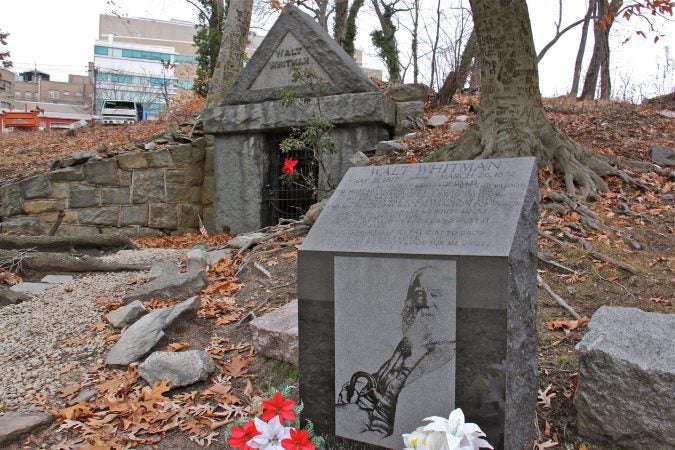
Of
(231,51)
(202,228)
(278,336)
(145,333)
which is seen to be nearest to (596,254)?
(278,336)

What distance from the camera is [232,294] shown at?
5039mm

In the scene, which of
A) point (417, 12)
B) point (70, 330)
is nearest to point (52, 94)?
point (417, 12)

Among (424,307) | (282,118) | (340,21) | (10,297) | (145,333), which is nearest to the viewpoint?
(424,307)

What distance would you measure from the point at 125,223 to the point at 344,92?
14.5 feet

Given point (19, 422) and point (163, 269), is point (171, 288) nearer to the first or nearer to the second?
point (163, 269)

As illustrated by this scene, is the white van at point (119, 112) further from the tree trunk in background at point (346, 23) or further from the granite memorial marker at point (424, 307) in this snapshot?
the granite memorial marker at point (424, 307)

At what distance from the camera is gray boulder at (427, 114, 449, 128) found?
28.8 ft

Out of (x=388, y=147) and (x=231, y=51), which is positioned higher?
(x=231, y=51)

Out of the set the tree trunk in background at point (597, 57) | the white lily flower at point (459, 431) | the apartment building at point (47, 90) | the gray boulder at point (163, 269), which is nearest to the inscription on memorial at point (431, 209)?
the white lily flower at point (459, 431)

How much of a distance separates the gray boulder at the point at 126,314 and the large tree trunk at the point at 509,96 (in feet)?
12.2

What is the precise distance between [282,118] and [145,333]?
4657 mm

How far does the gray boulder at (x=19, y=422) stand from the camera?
10.2 feet

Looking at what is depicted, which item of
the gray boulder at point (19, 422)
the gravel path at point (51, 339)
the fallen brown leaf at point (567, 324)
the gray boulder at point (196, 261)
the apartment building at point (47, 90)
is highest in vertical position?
the apartment building at point (47, 90)

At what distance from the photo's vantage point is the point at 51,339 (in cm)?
436
